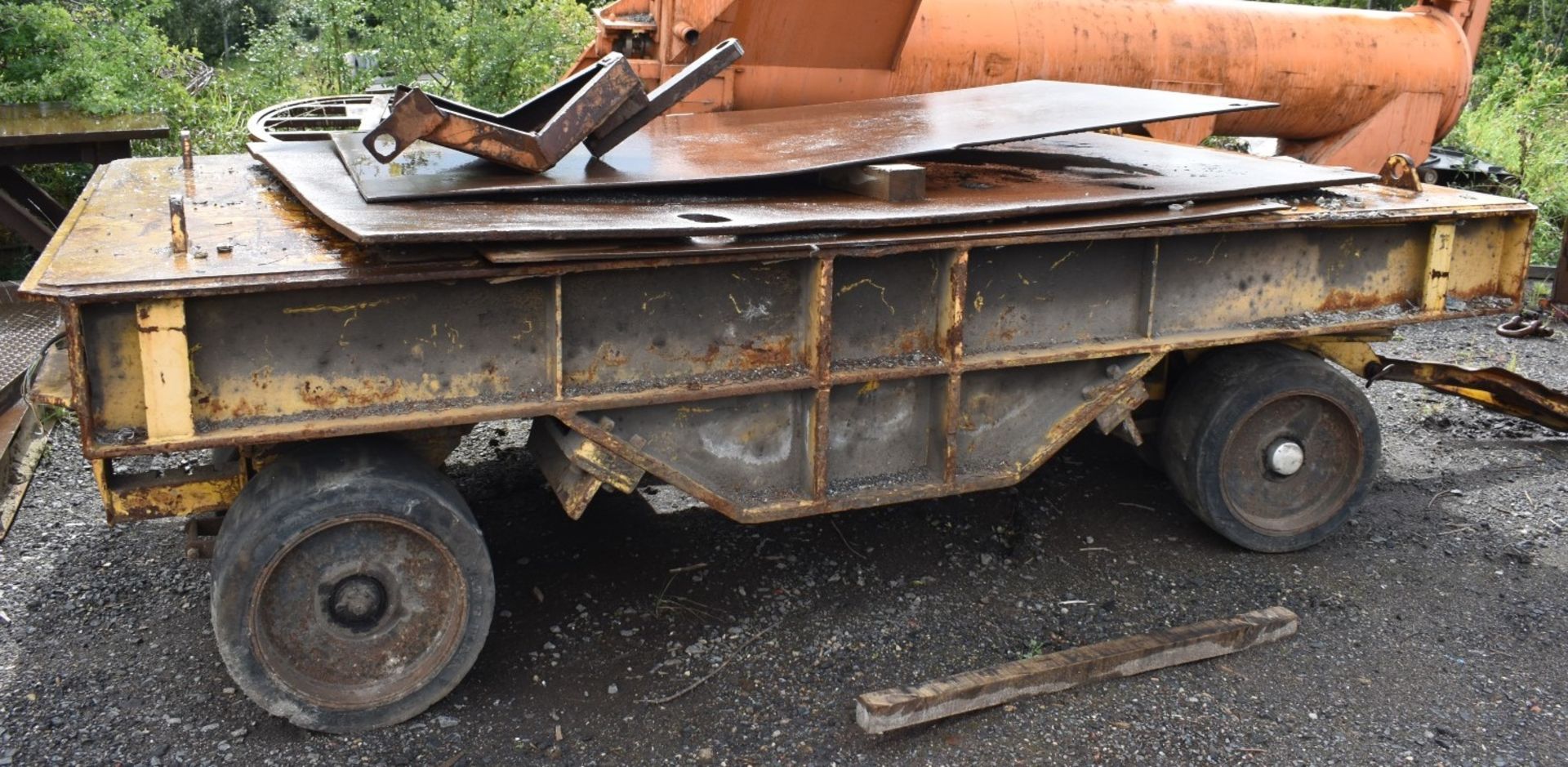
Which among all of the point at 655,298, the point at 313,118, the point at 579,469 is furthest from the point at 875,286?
the point at 313,118

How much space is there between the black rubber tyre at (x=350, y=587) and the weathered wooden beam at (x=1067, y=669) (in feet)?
3.74

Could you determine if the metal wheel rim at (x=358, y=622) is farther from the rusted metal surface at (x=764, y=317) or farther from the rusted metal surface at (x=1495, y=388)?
the rusted metal surface at (x=1495, y=388)

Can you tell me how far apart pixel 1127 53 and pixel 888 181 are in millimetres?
2837

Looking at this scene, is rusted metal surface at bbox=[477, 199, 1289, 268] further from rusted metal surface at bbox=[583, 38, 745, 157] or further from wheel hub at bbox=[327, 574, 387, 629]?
wheel hub at bbox=[327, 574, 387, 629]

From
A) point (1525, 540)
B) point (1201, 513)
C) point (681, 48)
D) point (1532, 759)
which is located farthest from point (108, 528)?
point (1525, 540)

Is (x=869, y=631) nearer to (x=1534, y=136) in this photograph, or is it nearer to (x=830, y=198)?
(x=830, y=198)

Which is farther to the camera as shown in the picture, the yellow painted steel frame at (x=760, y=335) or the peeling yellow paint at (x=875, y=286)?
the peeling yellow paint at (x=875, y=286)

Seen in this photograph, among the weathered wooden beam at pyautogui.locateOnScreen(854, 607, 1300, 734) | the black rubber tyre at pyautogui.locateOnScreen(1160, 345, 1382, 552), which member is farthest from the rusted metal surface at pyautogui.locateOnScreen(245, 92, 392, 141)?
the black rubber tyre at pyautogui.locateOnScreen(1160, 345, 1382, 552)

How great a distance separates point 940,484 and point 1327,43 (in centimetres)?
389

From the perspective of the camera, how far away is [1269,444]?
4.45 metres

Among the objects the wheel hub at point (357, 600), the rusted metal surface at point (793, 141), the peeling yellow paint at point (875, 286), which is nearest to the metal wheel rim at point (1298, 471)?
the rusted metal surface at point (793, 141)

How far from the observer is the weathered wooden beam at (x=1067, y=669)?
11.1 feet

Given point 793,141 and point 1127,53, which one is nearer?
point 793,141

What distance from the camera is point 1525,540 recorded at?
474 centimetres
